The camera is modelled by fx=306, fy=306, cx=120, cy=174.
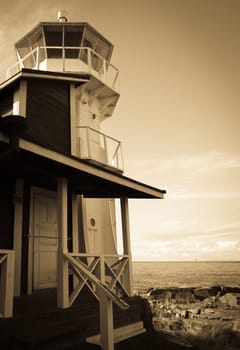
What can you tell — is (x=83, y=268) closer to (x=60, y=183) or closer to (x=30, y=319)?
(x=30, y=319)

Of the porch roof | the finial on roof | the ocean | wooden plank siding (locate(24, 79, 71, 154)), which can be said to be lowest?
the ocean

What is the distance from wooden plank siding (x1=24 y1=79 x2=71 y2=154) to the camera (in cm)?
817

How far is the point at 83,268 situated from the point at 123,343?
224cm

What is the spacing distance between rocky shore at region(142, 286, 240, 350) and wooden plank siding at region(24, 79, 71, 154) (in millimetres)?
6379

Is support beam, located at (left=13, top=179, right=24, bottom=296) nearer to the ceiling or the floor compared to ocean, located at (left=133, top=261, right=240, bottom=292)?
nearer to the ceiling

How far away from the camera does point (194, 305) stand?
92.7 ft

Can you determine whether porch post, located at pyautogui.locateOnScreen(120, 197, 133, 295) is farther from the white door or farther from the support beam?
the support beam

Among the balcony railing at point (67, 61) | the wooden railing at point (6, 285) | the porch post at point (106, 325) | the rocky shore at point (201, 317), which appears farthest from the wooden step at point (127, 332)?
the balcony railing at point (67, 61)

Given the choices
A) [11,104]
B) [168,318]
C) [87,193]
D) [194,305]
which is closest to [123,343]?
[87,193]

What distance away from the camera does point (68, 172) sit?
659 centimetres

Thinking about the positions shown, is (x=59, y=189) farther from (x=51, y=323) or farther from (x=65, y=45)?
(x=65, y=45)

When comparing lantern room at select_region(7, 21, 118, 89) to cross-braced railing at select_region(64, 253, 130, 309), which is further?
Result: lantern room at select_region(7, 21, 118, 89)

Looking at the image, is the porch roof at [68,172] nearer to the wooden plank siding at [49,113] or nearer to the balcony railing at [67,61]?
the wooden plank siding at [49,113]

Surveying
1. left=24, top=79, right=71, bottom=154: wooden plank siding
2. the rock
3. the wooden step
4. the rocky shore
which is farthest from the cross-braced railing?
the rock
